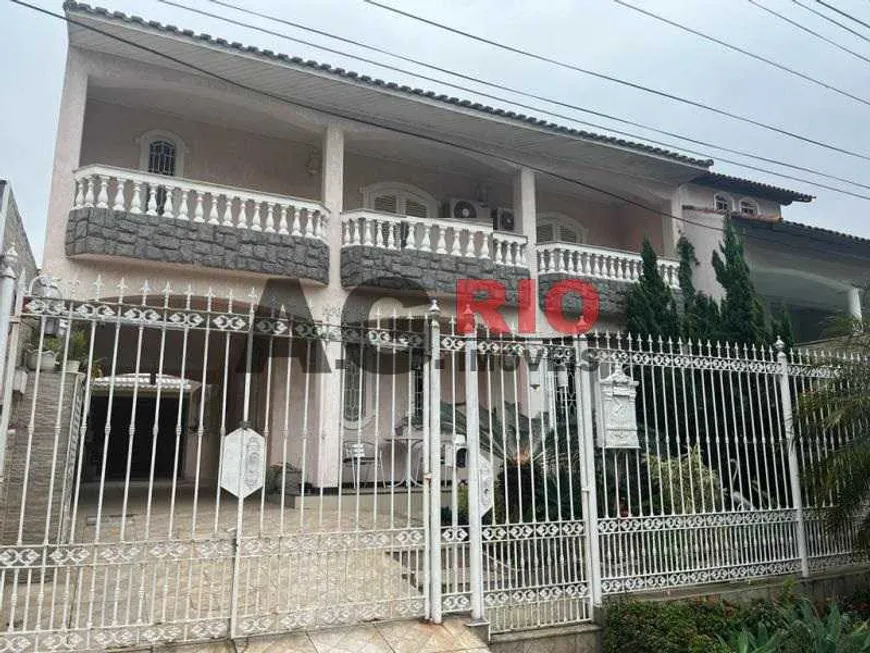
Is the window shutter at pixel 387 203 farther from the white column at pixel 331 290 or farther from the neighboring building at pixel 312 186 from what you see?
the white column at pixel 331 290

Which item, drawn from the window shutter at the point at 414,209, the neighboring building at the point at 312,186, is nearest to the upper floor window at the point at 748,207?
the neighboring building at the point at 312,186

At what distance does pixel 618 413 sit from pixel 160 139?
871cm

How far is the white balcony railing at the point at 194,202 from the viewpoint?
8.07 m

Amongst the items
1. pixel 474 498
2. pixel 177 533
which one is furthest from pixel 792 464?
pixel 177 533

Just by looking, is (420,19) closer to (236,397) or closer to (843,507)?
(843,507)

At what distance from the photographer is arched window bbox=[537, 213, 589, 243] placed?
13469mm

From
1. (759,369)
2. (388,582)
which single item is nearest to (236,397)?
(388,582)

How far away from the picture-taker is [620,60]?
7375 millimetres

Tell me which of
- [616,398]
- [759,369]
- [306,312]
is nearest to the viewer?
[616,398]

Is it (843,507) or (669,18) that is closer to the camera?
(843,507)

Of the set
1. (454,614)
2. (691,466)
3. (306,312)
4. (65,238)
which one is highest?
(65,238)

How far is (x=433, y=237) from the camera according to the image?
10.2m

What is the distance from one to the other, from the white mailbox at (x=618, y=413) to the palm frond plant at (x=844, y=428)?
68.5 inches

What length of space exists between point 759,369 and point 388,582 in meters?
4.04
